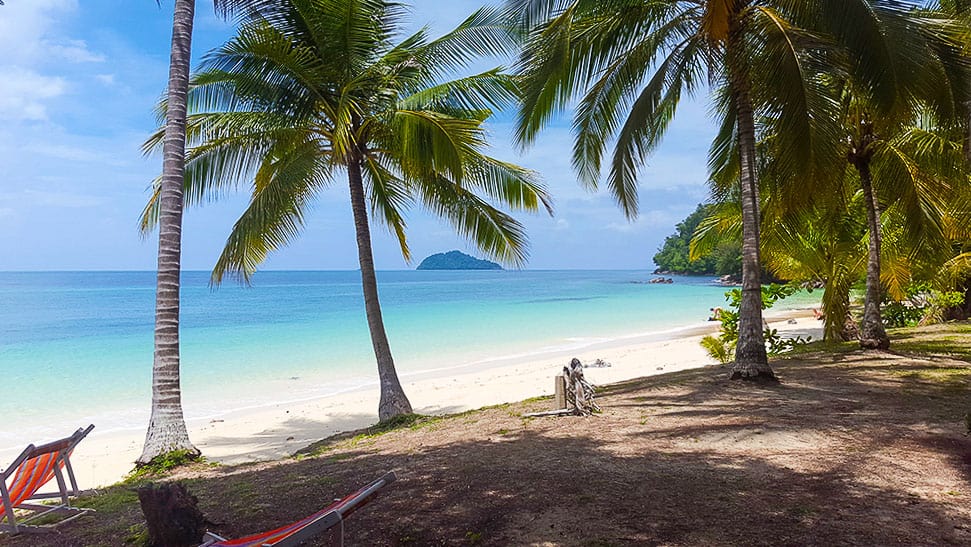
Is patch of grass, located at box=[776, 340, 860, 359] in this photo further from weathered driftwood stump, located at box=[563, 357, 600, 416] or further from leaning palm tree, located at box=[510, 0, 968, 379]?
weathered driftwood stump, located at box=[563, 357, 600, 416]

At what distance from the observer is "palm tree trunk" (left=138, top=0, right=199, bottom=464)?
22.7ft

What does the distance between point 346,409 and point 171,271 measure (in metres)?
6.36

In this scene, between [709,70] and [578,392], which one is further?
[709,70]

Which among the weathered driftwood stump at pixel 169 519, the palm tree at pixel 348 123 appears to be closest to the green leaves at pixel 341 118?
the palm tree at pixel 348 123

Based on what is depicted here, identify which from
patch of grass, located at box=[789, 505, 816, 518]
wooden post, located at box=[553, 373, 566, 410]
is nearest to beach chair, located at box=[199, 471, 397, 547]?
patch of grass, located at box=[789, 505, 816, 518]

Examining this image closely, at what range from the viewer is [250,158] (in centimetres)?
952

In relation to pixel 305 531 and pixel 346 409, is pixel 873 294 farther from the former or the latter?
pixel 305 531

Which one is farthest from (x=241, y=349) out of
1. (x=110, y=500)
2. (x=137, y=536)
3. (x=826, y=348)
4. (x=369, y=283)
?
(x=137, y=536)

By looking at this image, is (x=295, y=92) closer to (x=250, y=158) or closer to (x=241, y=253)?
(x=250, y=158)

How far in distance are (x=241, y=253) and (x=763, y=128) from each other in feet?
28.5

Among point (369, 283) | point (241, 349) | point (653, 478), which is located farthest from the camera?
point (241, 349)

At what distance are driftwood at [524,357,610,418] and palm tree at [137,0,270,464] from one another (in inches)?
161

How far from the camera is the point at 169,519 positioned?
3.55m

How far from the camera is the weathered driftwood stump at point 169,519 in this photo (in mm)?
3543
